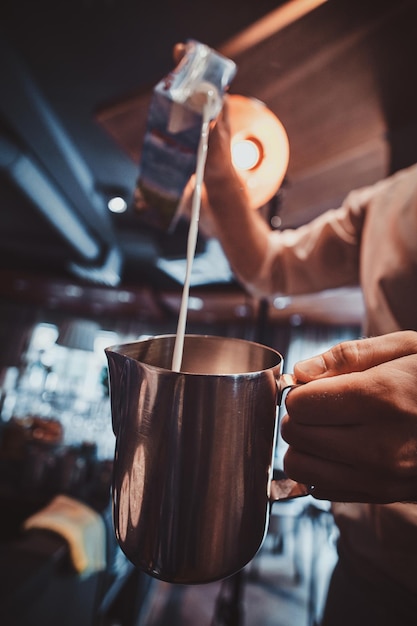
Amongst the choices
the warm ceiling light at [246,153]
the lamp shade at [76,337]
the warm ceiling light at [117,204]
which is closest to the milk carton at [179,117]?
the warm ceiling light at [246,153]

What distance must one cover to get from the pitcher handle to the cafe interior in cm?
19

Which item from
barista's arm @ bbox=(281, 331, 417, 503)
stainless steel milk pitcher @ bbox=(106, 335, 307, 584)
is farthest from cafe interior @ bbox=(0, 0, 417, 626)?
barista's arm @ bbox=(281, 331, 417, 503)

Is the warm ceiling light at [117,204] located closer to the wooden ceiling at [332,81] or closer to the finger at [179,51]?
the wooden ceiling at [332,81]

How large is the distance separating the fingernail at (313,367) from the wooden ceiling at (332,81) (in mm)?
895

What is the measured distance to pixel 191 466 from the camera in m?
0.28

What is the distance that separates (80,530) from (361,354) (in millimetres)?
1336

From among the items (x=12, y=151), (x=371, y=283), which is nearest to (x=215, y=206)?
(x=371, y=283)

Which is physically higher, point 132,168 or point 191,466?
point 132,168

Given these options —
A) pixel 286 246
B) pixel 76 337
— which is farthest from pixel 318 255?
pixel 76 337

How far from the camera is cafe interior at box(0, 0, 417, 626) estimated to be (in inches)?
34.3

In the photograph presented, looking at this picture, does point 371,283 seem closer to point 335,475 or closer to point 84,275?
point 335,475

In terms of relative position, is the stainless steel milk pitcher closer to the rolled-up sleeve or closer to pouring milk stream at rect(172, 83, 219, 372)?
pouring milk stream at rect(172, 83, 219, 372)

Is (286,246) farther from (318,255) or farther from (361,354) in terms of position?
(361,354)

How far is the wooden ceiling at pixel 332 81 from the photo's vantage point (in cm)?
82
